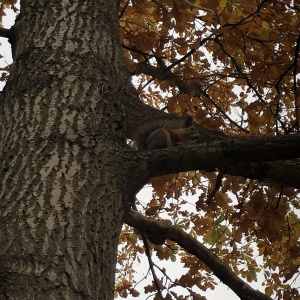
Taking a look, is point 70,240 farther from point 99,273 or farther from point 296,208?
point 296,208

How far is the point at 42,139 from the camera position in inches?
78.7

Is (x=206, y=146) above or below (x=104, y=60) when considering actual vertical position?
below

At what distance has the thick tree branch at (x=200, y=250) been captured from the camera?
3049 mm

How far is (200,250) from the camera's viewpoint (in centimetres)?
318

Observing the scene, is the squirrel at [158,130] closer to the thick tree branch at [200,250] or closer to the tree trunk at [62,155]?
the tree trunk at [62,155]

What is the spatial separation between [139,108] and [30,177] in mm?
930

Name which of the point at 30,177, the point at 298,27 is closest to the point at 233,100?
the point at 298,27

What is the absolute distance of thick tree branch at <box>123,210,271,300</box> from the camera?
10.0 feet

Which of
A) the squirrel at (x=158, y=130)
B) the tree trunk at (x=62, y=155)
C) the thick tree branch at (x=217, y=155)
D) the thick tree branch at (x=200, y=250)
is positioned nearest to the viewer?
the tree trunk at (x=62, y=155)

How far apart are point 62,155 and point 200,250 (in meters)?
1.51

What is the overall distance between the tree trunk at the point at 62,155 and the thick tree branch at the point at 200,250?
103cm

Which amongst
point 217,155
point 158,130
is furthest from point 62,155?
point 158,130

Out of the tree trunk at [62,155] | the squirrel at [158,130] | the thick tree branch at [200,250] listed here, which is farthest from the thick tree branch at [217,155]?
the thick tree branch at [200,250]

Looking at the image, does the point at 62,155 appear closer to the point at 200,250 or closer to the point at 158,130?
the point at 158,130
